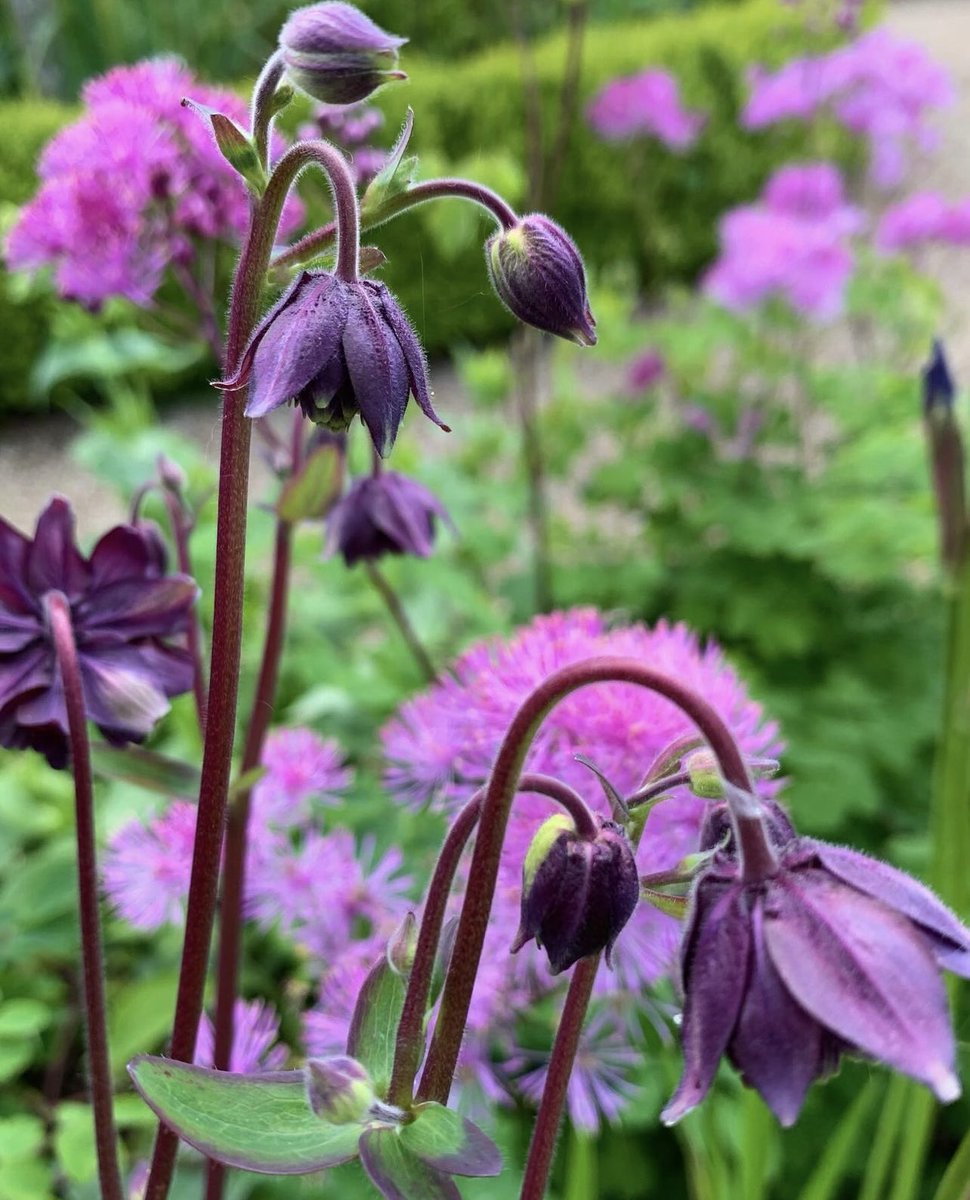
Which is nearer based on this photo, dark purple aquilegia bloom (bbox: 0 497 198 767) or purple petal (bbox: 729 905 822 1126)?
purple petal (bbox: 729 905 822 1126)

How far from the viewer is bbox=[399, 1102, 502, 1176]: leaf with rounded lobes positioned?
0.40 metres

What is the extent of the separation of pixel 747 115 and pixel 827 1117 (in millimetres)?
2015

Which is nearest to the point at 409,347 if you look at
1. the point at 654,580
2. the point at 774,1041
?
the point at 774,1041

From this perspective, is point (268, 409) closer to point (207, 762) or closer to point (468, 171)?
point (207, 762)

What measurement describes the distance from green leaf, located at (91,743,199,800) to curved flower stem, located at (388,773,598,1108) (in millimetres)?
263

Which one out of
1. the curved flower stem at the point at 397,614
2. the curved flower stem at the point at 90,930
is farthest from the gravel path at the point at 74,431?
the curved flower stem at the point at 90,930

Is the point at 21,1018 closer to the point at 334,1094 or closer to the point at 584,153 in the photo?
the point at 334,1094

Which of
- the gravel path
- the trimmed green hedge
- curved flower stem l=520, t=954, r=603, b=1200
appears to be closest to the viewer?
curved flower stem l=520, t=954, r=603, b=1200

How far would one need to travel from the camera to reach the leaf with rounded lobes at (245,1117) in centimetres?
39

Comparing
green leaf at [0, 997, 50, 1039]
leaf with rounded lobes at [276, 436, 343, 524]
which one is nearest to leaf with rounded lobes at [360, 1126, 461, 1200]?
leaf with rounded lobes at [276, 436, 343, 524]

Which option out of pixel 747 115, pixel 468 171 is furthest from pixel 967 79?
pixel 468 171

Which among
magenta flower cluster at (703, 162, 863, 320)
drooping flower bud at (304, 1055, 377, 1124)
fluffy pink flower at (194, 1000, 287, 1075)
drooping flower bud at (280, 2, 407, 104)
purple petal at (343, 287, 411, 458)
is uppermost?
magenta flower cluster at (703, 162, 863, 320)

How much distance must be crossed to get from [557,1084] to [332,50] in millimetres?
384

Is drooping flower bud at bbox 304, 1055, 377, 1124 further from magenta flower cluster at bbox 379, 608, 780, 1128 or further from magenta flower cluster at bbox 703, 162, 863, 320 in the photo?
magenta flower cluster at bbox 703, 162, 863, 320
